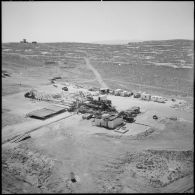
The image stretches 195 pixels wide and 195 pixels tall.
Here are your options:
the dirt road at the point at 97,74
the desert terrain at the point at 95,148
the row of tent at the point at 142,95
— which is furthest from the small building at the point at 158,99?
the dirt road at the point at 97,74

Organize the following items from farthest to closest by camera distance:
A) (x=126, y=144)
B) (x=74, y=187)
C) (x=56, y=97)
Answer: (x=56, y=97) → (x=126, y=144) → (x=74, y=187)

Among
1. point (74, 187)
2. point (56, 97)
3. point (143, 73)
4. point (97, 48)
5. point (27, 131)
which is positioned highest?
point (97, 48)

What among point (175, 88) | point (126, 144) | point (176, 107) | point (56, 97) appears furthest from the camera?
point (175, 88)

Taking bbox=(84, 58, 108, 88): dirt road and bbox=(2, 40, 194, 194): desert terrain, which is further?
bbox=(84, 58, 108, 88): dirt road

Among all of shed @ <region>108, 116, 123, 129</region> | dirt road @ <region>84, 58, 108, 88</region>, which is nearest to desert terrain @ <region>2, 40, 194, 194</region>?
shed @ <region>108, 116, 123, 129</region>

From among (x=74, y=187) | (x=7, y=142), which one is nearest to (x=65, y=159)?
(x=74, y=187)

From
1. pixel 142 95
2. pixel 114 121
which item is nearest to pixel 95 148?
pixel 114 121

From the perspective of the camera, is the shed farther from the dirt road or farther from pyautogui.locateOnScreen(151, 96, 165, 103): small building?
the dirt road

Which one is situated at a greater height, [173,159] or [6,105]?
[6,105]

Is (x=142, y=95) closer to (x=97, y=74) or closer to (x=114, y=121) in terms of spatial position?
(x=114, y=121)

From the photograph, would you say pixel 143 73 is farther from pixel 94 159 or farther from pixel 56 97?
pixel 94 159

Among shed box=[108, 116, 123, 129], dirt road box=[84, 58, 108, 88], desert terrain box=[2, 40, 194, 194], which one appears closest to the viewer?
desert terrain box=[2, 40, 194, 194]
